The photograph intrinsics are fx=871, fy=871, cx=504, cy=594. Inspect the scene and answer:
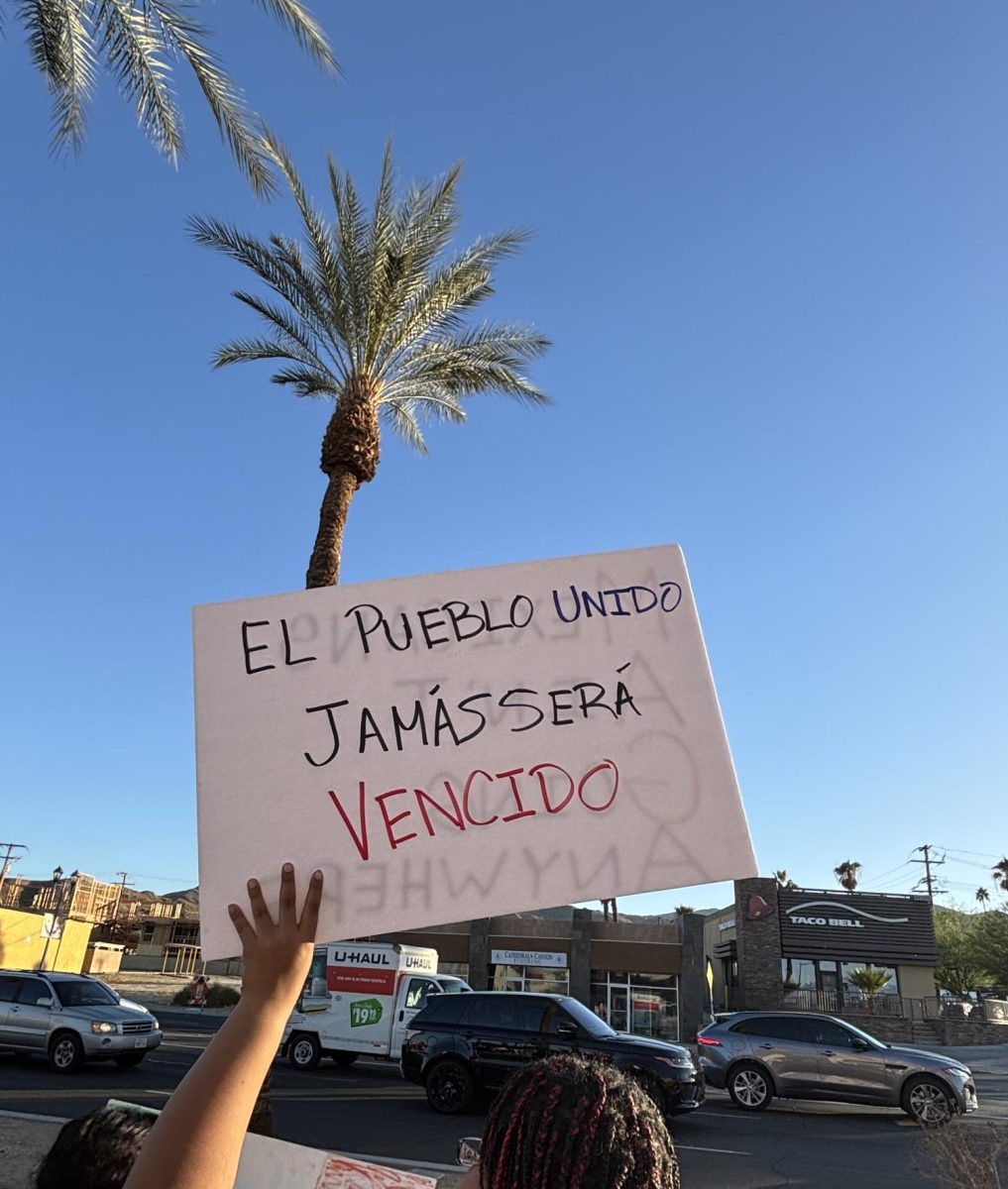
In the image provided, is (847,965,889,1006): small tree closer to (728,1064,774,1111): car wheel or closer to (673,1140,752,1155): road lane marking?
(728,1064,774,1111): car wheel

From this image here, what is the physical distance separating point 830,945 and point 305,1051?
23.9 m

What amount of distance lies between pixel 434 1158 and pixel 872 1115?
863 cm

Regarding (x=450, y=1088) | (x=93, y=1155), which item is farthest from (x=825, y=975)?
(x=93, y=1155)

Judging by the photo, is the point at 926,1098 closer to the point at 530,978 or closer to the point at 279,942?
the point at 279,942

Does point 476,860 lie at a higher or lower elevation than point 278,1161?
higher

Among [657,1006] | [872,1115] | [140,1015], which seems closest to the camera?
[872,1115]

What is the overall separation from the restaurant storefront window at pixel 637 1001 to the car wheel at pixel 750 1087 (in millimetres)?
18526

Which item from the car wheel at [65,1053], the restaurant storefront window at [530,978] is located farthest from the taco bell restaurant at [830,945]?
the car wheel at [65,1053]

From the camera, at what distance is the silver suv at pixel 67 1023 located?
571 inches

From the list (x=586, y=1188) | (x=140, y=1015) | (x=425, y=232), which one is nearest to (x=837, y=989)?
(x=140, y=1015)

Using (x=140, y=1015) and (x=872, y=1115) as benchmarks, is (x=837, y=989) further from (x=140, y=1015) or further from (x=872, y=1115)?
(x=140, y=1015)

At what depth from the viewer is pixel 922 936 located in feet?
111

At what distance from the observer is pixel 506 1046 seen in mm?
12562

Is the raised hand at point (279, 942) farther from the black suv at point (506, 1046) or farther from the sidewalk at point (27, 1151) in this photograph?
the black suv at point (506, 1046)
